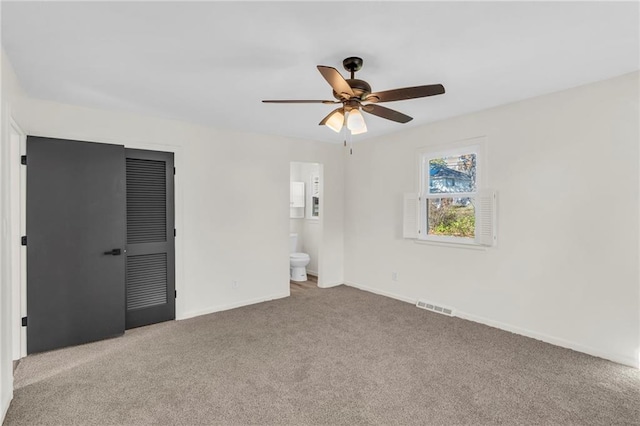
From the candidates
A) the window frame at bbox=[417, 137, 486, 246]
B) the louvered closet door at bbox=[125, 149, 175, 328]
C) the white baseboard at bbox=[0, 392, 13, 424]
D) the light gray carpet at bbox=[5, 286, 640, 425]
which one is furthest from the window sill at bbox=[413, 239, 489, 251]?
the white baseboard at bbox=[0, 392, 13, 424]

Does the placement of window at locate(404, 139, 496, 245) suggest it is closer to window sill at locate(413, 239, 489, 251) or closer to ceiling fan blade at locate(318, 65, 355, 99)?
window sill at locate(413, 239, 489, 251)

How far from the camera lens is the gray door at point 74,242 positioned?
3.07 metres

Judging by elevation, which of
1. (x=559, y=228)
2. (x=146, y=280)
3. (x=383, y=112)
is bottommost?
(x=146, y=280)

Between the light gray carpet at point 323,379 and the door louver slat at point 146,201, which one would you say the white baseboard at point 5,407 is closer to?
the light gray carpet at point 323,379

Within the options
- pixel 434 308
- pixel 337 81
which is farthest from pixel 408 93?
pixel 434 308

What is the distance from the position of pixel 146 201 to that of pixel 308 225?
3.30m

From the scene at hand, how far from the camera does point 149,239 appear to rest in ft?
12.6

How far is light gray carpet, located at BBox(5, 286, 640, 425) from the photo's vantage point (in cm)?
215

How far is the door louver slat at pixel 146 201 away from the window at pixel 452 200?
10.1 ft

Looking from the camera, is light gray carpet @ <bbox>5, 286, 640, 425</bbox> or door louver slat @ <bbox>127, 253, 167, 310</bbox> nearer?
light gray carpet @ <bbox>5, 286, 640, 425</bbox>

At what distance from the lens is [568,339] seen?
310 centimetres

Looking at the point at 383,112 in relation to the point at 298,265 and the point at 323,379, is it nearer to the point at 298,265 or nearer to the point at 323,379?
the point at 323,379

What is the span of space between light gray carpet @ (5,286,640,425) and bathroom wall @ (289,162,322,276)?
2.72 metres

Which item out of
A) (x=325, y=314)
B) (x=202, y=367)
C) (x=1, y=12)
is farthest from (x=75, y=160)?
(x=325, y=314)
